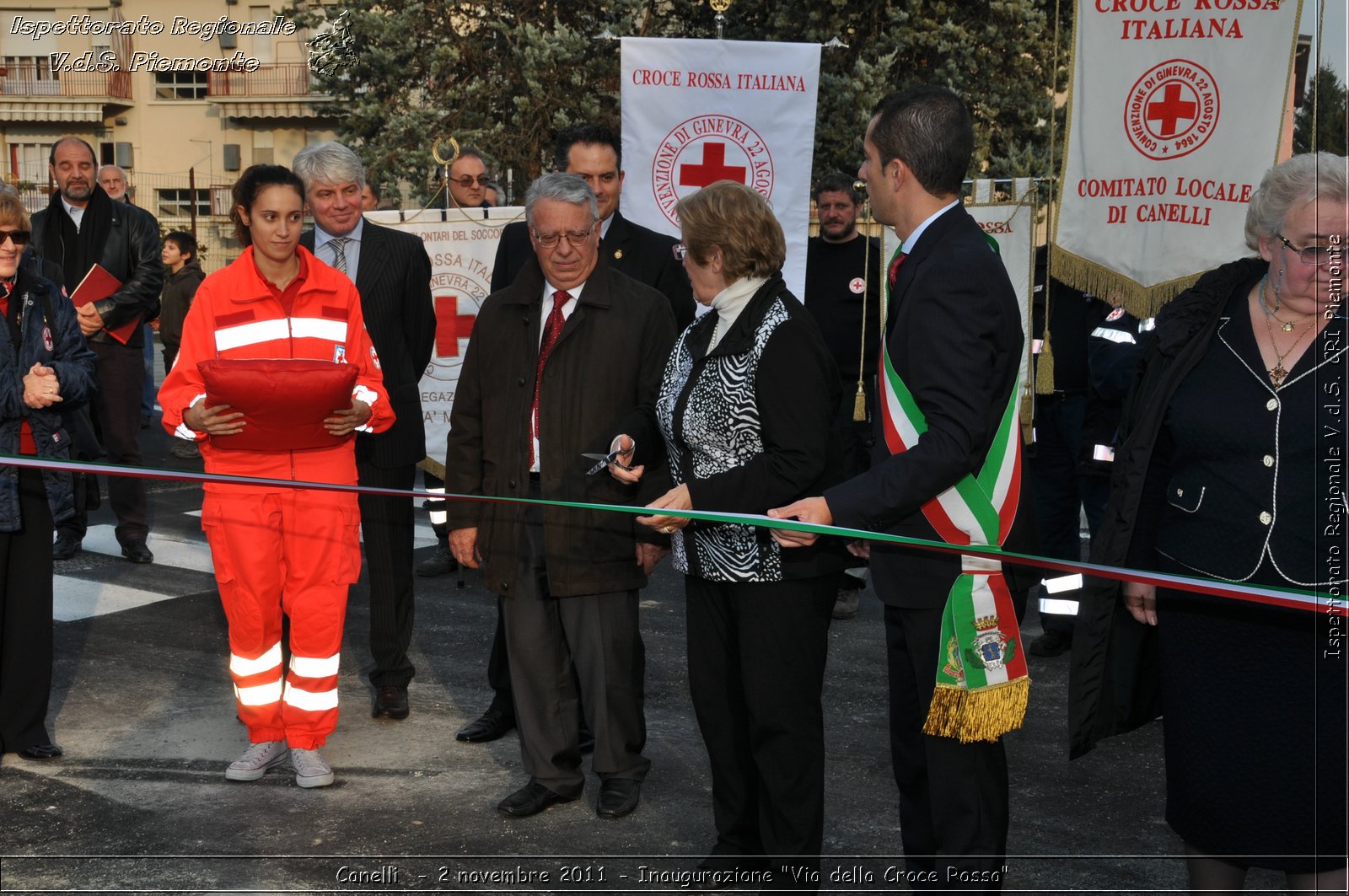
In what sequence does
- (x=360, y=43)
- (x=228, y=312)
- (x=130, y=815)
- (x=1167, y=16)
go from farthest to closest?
1. (x=360, y=43)
2. (x=1167, y=16)
3. (x=228, y=312)
4. (x=130, y=815)

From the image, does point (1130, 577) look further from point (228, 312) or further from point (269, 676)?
point (228, 312)

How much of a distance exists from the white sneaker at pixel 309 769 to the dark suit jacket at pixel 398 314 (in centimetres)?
148

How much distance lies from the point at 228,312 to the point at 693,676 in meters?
1.62

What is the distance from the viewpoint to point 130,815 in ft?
10.1

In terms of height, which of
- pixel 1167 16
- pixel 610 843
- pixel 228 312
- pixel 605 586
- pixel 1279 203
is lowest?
pixel 610 843

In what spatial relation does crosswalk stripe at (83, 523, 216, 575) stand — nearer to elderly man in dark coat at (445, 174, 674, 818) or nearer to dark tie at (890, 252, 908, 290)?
elderly man in dark coat at (445, 174, 674, 818)

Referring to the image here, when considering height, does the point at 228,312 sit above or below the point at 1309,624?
above

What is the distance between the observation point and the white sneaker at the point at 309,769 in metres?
3.12

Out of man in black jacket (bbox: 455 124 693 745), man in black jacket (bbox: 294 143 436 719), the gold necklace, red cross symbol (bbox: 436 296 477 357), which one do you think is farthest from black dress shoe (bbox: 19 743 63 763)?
red cross symbol (bbox: 436 296 477 357)

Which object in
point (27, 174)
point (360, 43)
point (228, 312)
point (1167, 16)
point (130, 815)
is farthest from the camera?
point (360, 43)

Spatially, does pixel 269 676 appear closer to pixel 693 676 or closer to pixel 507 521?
pixel 507 521

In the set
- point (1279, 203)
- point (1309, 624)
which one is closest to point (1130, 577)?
point (1309, 624)

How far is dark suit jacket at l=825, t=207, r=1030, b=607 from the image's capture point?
8.72 ft

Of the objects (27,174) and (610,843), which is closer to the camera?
(610,843)
